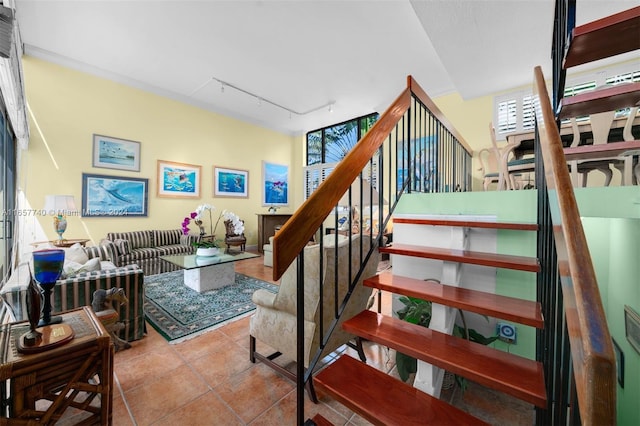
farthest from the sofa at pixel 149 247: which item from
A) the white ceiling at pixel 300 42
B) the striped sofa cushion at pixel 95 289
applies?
the white ceiling at pixel 300 42

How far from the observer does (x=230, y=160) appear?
6504mm

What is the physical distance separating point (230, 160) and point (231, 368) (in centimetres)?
538

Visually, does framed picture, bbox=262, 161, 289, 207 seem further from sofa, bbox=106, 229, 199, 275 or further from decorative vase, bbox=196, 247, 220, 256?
decorative vase, bbox=196, 247, 220, 256

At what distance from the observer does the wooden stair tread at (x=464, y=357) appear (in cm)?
94

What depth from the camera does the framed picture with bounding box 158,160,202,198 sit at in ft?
17.6

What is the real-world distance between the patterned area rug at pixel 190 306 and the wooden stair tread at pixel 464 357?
192 centimetres

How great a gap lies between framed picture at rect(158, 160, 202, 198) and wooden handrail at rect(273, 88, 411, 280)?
17.5 ft

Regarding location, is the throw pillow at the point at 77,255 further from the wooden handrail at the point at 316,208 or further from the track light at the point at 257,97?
the track light at the point at 257,97

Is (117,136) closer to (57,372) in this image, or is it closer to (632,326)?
(57,372)

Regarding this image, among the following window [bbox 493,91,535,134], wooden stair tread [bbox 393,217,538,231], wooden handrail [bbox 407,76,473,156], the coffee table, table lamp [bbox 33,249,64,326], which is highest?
window [bbox 493,91,535,134]

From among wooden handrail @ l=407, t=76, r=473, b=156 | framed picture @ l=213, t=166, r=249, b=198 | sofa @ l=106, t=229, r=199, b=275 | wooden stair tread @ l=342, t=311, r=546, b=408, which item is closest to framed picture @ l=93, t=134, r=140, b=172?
sofa @ l=106, t=229, r=199, b=275

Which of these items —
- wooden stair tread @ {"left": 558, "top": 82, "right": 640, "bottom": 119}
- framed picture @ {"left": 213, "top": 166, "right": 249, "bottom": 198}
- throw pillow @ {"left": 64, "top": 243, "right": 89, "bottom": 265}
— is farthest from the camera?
framed picture @ {"left": 213, "top": 166, "right": 249, "bottom": 198}

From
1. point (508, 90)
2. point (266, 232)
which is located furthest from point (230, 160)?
point (508, 90)

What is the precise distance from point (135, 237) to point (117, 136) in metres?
1.87
